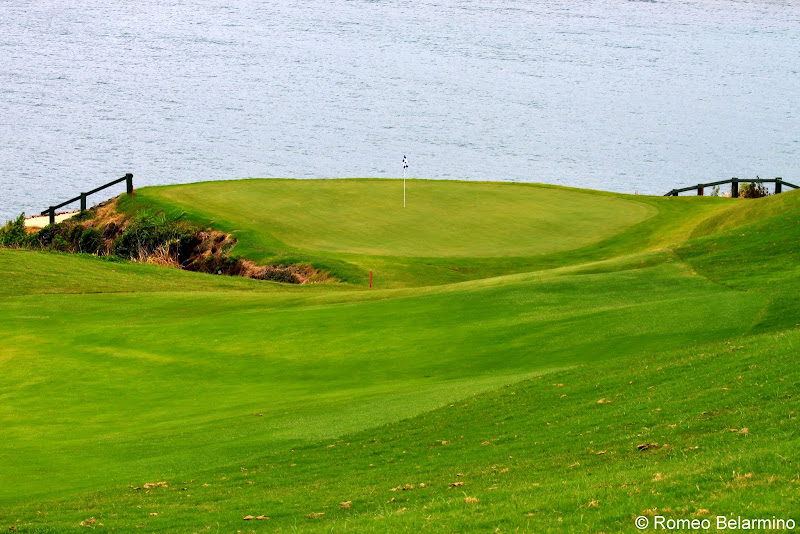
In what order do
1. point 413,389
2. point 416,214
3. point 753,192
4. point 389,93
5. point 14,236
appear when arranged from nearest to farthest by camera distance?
point 413,389
point 14,236
point 416,214
point 753,192
point 389,93

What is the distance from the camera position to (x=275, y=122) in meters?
94.4

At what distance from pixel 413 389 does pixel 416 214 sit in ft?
77.8

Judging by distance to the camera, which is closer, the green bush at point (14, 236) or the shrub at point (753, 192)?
the green bush at point (14, 236)

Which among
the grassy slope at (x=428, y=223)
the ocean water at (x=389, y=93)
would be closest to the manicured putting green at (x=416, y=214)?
the grassy slope at (x=428, y=223)

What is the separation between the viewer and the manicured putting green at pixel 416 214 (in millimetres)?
38406

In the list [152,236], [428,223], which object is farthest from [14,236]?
[428,223]

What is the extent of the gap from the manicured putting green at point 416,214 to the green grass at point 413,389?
136 cm

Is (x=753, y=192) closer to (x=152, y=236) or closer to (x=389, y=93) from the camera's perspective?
(x=152, y=236)

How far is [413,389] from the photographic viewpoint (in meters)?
18.9

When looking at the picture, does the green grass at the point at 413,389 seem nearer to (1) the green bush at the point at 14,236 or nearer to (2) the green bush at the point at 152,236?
(2) the green bush at the point at 152,236

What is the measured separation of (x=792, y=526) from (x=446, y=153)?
256ft

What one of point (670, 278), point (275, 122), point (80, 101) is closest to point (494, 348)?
point (670, 278)

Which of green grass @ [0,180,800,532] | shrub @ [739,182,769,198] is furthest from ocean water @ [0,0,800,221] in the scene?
green grass @ [0,180,800,532]

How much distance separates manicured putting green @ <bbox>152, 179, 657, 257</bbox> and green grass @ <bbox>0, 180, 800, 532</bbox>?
1361 mm
